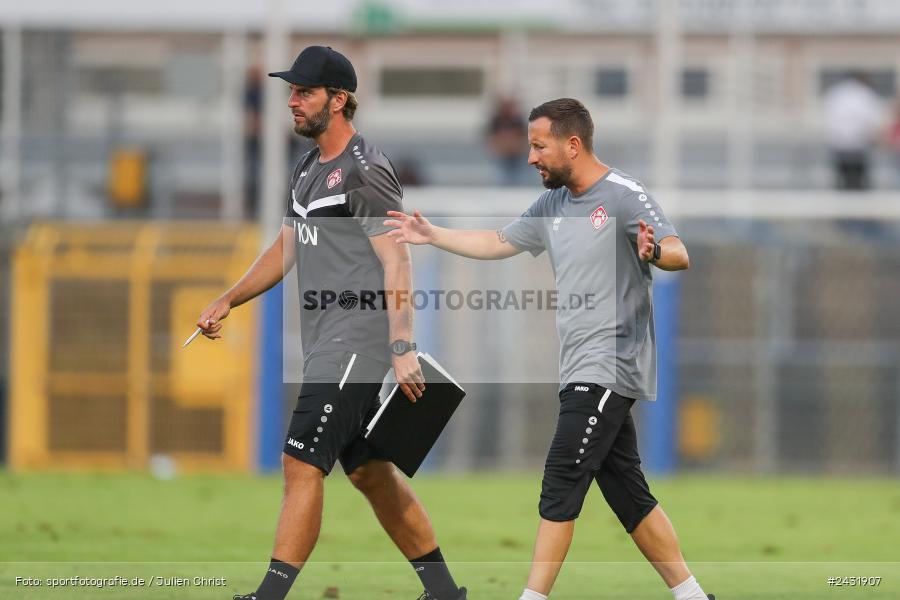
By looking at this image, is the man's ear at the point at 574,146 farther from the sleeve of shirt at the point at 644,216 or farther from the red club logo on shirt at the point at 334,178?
the red club logo on shirt at the point at 334,178

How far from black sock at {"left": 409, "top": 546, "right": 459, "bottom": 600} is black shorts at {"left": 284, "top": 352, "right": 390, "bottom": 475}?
52 cm

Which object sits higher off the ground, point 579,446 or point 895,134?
point 895,134

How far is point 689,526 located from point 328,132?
16.9ft

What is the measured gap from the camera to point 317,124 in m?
7.06

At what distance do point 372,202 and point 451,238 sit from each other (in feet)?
1.43

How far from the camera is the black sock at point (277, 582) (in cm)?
670

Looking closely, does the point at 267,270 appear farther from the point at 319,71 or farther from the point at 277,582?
the point at 277,582

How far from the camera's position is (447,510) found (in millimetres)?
12156

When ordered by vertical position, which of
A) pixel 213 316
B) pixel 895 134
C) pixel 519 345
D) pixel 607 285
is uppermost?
pixel 895 134

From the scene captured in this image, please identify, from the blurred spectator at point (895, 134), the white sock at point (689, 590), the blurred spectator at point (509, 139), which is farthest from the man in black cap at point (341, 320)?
the blurred spectator at point (895, 134)

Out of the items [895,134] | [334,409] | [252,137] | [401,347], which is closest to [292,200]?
[401,347]

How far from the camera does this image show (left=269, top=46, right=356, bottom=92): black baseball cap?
7055 mm

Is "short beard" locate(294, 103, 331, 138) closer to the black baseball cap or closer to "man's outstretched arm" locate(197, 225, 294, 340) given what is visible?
the black baseball cap

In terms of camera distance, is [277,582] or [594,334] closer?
[277,582]
